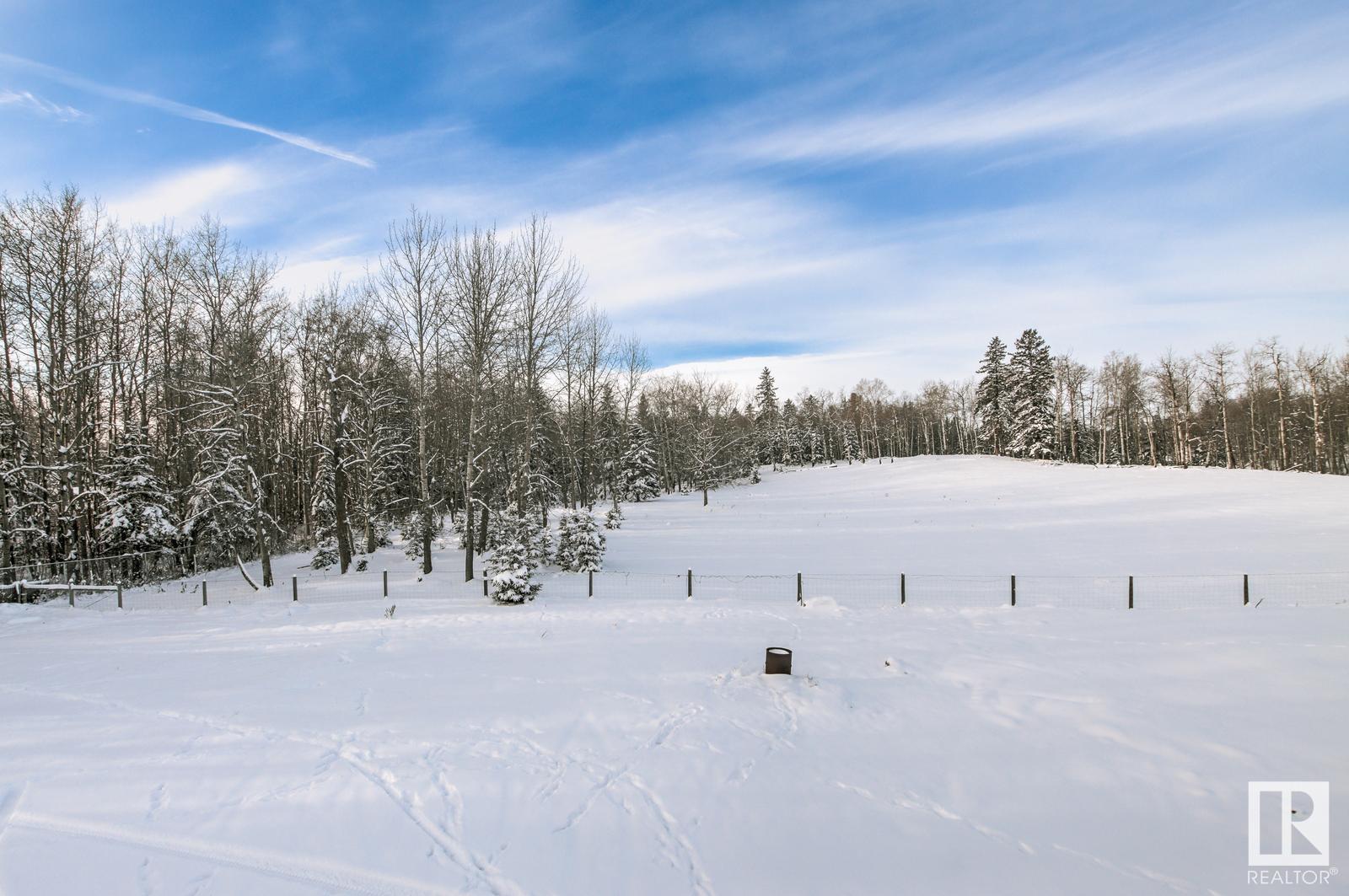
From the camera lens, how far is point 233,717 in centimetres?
804

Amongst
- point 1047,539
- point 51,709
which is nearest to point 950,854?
point 51,709

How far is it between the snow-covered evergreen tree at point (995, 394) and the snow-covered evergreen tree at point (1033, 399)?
273cm

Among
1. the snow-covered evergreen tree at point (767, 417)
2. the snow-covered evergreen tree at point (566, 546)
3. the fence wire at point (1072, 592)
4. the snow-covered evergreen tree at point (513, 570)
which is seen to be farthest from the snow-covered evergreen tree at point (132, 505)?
the snow-covered evergreen tree at point (767, 417)

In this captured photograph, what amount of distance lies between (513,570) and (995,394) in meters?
65.9

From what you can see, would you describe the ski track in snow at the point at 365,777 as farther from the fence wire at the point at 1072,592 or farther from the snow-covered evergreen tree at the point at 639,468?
the snow-covered evergreen tree at the point at 639,468

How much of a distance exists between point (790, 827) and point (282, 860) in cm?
459

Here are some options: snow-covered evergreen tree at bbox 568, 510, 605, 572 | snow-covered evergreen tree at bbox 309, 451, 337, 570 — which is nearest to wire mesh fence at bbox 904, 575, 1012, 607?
snow-covered evergreen tree at bbox 568, 510, 605, 572

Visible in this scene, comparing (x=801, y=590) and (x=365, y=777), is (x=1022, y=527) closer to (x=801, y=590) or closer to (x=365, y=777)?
(x=801, y=590)

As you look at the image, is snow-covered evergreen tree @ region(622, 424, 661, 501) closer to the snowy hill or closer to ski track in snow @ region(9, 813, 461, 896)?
the snowy hill

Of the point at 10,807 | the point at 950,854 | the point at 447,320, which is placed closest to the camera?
the point at 950,854

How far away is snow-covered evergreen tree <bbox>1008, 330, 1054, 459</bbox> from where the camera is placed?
58.2 m

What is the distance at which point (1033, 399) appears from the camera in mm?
59031

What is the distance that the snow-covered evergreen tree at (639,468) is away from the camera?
1906 inches

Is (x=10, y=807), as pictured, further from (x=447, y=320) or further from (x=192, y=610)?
(x=447, y=320)
